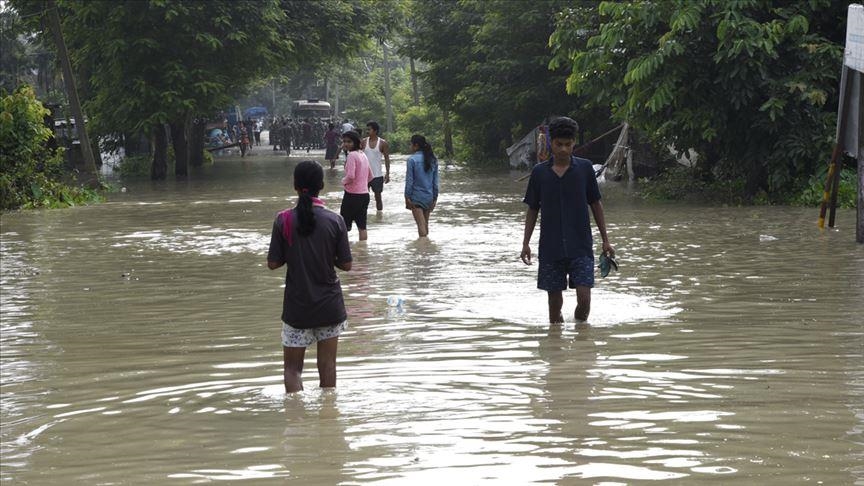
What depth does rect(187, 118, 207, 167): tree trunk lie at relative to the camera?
47.6 m

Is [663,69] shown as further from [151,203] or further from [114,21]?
[114,21]

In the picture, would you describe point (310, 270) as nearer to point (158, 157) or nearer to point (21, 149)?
point (21, 149)

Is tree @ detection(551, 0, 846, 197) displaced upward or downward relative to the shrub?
upward

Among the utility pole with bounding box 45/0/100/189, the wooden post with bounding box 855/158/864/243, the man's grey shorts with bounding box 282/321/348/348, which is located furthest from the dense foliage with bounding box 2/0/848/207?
the man's grey shorts with bounding box 282/321/348/348

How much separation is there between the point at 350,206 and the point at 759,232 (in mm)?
5373

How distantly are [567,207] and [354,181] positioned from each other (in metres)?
7.42

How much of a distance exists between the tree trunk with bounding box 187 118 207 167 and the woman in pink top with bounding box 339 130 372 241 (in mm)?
32277

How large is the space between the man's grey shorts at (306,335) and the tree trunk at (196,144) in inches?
1630

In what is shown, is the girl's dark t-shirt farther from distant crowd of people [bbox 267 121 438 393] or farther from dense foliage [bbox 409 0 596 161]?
dense foliage [bbox 409 0 596 161]

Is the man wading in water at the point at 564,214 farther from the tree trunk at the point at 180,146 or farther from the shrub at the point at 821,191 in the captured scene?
the tree trunk at the point at 180,146

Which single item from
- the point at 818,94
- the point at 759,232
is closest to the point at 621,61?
the point at 818,94

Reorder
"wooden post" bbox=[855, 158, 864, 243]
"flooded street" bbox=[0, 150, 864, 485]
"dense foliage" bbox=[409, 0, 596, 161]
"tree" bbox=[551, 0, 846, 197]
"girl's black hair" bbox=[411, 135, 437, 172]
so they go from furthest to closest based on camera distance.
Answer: "dense foliage" bbox=[409, 0, 596, 161] < "tree" bbox=[551, 0, 846, 197] < "girl's black hair" bbox=[411, 135, 437, 172] < "wooden post" bbox=[855, 158, 864, 243] < "flooded street" bbox=[0, 150, 864, 485]

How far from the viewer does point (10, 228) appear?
19703 millimetres

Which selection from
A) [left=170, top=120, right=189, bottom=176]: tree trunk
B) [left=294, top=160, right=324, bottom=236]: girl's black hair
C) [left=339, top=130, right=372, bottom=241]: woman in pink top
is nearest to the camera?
[left=294, top=160, right=324, bottom=236]: girl's black hair
